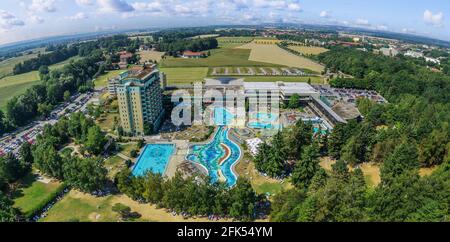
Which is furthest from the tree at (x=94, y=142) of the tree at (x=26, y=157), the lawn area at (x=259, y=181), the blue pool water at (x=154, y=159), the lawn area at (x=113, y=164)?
the lawn area at (x=259, y=181)

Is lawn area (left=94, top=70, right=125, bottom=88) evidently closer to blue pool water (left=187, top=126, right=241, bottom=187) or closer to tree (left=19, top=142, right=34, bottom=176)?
tree (left=19, top=142, right=34, bottom=176)

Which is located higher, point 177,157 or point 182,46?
point 182,46

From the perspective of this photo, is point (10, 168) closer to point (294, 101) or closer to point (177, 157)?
point (177, 157)

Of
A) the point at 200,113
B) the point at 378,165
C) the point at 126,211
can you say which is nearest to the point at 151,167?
the point at 126,211

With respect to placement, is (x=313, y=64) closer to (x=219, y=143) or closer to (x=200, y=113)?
(x=200, y=113)

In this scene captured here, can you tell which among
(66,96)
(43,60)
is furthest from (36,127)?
(43,60)

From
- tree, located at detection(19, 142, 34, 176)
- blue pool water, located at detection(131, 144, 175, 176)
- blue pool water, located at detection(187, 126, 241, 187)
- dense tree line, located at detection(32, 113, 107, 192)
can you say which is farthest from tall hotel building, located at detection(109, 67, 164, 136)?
tree, located at detection(19, 142, 34, 176)
